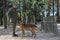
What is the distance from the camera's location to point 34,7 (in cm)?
1866

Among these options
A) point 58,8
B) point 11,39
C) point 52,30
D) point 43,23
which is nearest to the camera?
point 11,39

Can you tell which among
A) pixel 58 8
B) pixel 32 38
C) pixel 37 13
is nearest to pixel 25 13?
pixel 37 13

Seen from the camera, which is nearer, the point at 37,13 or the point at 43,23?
the point at 43,23

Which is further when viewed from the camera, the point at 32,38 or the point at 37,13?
the point at 37,13

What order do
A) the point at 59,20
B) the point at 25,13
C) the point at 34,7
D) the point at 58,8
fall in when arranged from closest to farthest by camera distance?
the point at 25,13, the point at 34,7, the point at 59,20, the point at 58,8

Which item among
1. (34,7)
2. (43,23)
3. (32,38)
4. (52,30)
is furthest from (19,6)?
(32,38)

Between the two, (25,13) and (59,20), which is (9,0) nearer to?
(25,13)

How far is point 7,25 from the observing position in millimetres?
17922

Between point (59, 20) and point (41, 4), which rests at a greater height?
point (41, 4)

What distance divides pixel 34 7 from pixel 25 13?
1.73 metres

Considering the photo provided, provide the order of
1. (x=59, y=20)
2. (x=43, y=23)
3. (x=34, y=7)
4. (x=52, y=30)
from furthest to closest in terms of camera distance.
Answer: (x=59, y=20)
(x=34, y=7)
(x=43, y=23)
(x=52, y=30)

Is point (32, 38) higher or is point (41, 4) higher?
point (41, 4)

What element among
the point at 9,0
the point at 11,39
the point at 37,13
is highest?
the point at 9,0

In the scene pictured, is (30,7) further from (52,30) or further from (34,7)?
(52,30)
